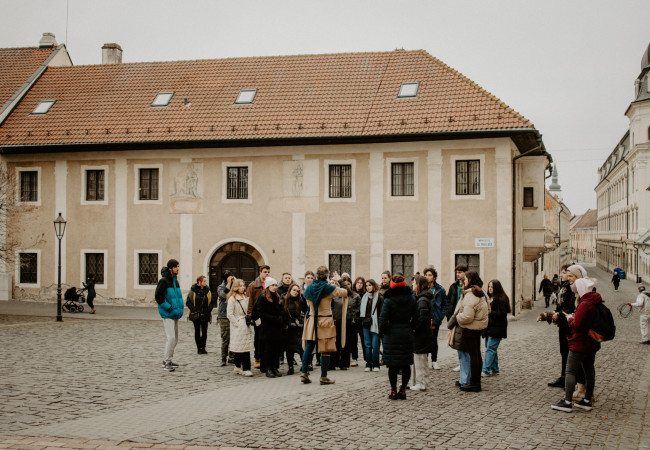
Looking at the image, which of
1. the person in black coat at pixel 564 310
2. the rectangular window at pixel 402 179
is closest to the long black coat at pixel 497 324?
the person in black coat at pixel 564 310

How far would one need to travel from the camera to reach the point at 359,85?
27.4 meters

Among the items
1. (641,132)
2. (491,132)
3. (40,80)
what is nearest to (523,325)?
(491,132)

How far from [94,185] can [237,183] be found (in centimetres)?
623

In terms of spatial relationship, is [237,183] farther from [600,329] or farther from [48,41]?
[600,329]

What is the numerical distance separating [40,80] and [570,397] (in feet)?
97.3

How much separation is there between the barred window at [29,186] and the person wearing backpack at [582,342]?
974 inches

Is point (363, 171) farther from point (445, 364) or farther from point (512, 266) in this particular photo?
point (445, 364)

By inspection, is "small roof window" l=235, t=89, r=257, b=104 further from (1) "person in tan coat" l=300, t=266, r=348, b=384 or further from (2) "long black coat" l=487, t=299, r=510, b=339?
(2) "long black coat" l=487, t=299, r=510, b=339

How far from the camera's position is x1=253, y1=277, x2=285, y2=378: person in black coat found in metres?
12.0

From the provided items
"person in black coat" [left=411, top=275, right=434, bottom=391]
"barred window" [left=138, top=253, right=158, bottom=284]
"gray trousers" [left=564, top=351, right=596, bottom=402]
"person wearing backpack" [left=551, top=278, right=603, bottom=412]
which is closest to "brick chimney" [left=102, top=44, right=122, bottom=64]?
"barred window" [left=138, top=253, right=158, bottom=284]

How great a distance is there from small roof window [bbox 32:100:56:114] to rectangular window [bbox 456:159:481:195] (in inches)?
708

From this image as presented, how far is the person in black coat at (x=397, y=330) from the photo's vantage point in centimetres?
982

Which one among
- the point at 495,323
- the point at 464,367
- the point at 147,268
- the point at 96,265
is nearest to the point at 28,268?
the point at 96,265

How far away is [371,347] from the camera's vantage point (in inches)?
513
